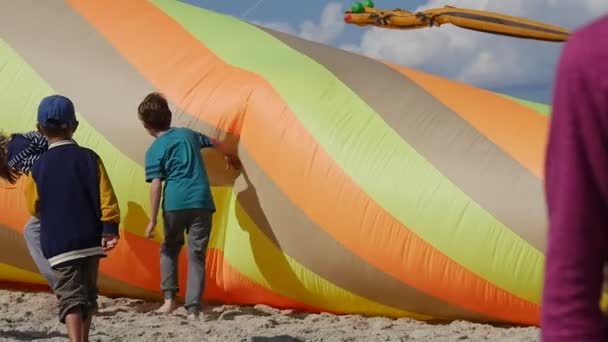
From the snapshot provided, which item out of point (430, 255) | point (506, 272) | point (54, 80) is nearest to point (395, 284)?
point (430, 255)

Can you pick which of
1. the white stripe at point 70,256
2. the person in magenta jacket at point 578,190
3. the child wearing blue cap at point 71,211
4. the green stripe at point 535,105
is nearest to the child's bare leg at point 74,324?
the child wearing blue cap at point 71,211

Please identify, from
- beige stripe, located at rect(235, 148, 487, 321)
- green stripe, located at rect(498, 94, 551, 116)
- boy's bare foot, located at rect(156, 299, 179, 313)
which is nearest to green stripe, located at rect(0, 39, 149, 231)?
boy's bare foot, located at rect(156, 299, 179, 313)

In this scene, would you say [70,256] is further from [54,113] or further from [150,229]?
[150,229]

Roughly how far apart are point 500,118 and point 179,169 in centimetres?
147

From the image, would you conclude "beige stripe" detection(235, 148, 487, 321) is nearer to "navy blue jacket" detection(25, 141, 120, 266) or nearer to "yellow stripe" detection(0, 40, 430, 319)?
"yellow stripe" detection(0, 40, 430, 319)

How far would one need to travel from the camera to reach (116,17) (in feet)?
17.5

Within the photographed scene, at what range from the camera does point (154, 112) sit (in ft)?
14.6

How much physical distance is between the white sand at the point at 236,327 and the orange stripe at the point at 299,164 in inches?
7.3

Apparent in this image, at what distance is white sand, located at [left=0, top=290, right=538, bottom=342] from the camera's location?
4.12 metres

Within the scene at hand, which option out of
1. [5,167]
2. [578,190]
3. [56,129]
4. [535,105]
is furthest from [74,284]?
[578,190]

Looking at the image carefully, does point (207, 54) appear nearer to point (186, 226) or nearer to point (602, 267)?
point (186, 226)

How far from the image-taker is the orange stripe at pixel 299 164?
4258mm

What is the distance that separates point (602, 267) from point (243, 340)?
328cm

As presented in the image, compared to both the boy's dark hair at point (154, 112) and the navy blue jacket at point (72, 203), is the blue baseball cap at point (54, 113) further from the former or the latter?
the boy's dark hair at point (154, 112)
